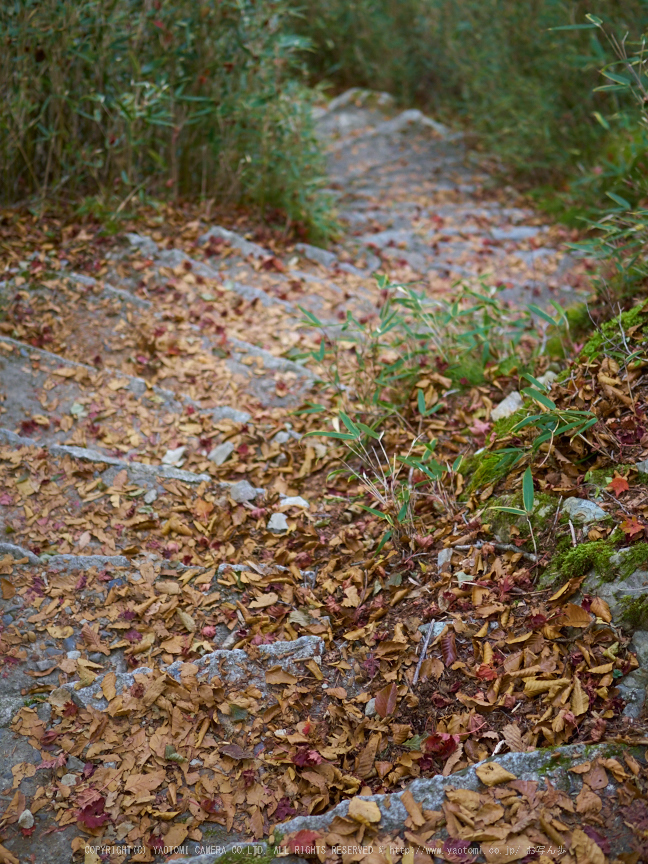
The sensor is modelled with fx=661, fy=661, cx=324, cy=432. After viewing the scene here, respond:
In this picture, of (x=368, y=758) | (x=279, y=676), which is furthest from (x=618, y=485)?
(x=279, y=676)

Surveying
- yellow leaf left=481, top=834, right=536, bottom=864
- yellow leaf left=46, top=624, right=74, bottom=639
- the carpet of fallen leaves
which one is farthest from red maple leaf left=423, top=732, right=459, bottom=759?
yellow leaf left=46, top=624, right=74, bottom=639

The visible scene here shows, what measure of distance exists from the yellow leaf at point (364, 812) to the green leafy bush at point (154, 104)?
135 inches

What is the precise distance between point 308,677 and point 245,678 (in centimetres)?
18

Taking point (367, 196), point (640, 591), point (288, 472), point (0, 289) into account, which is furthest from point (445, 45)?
point (640, 591)

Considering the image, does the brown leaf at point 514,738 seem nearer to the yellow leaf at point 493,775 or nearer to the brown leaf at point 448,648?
the yellow leaf at point 493,775

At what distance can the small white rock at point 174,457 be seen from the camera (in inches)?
105

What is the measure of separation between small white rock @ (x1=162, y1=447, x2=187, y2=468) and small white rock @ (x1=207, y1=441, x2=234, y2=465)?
11 centimetres

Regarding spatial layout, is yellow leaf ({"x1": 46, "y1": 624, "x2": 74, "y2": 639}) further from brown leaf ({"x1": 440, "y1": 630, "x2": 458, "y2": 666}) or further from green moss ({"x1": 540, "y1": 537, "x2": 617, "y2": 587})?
green moss ({"x1": 540, "y1": 537, "x2": 617, "y2": 587})

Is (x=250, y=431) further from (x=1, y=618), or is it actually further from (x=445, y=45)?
(x=445, y=45)

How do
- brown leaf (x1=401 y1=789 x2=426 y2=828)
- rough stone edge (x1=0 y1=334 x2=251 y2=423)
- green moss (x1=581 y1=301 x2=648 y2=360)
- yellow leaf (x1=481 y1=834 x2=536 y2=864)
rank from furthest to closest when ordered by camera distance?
rough stone edge (x1=0 y1=334 x2=251 y2=423)
green moss (x1=581 y1=301 x2=648 y2=360)
brown leaf (x1=401 y1=789 x2=426 y2=828)
yellow leaf (x1=481 y1=834 x2=536 y2=864)

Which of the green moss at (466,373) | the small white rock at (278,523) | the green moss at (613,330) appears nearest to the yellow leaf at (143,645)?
the small white rock at (278,523)

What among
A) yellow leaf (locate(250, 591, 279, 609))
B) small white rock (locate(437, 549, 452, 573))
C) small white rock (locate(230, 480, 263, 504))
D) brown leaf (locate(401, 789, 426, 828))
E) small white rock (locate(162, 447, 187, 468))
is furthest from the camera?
small white rock (locate(162, 447, 187, 468))

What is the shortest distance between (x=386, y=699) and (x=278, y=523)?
825 millimetres

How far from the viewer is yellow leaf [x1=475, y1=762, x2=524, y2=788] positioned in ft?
4.72
